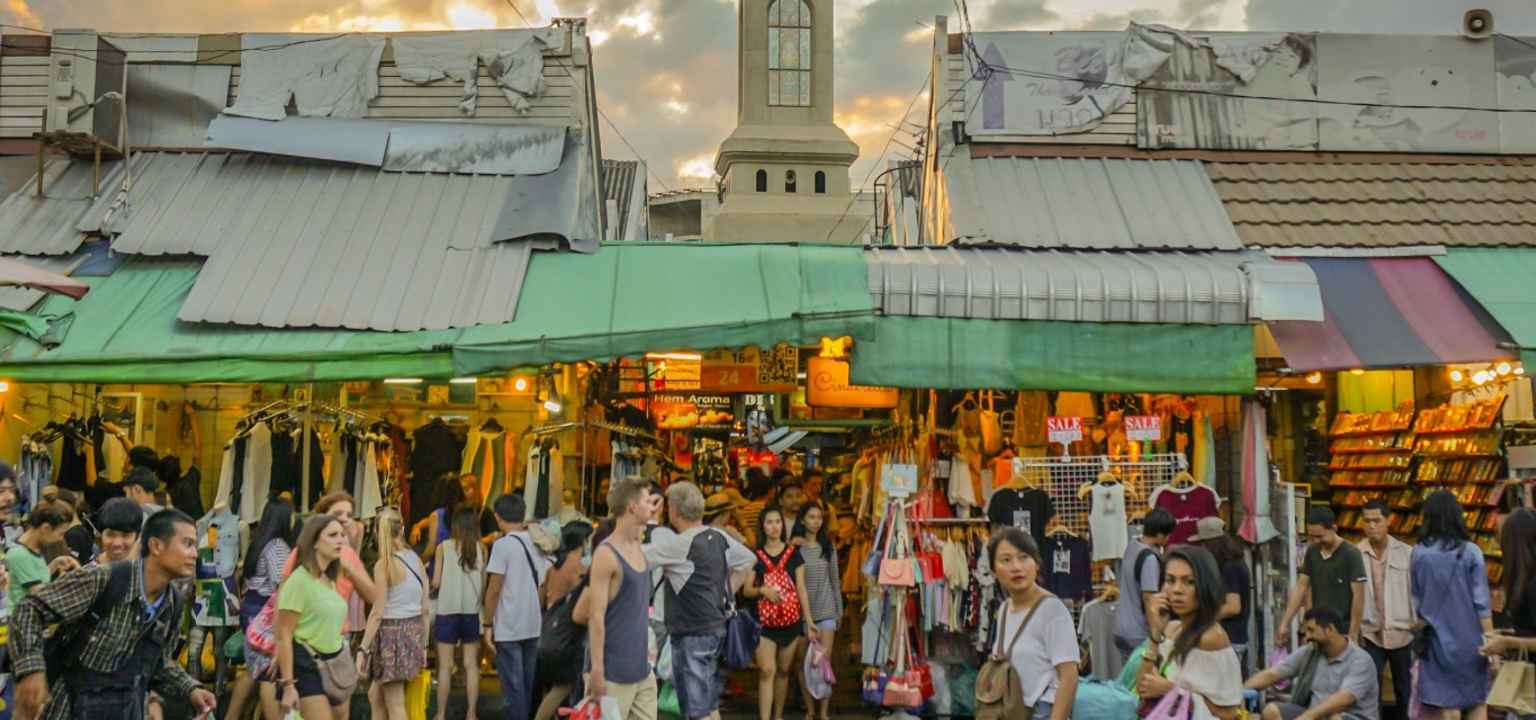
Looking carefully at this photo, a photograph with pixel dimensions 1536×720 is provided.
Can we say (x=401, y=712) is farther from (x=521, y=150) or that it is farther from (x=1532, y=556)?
(x=1532, y=556)

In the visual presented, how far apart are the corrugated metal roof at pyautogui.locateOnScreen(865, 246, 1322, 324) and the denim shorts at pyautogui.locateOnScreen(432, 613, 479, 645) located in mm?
4469

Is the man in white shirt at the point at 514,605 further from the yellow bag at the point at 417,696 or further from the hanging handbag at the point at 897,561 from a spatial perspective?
the hanging handbag at the point at 897,561

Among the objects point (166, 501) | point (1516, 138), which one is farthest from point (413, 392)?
point (1516, 138)

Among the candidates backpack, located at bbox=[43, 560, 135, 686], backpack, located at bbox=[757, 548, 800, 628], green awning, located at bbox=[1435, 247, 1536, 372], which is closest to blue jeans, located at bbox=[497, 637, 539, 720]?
backpack, located at bbox=[757, 548, 800, 628]

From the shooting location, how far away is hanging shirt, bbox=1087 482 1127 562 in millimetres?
11727

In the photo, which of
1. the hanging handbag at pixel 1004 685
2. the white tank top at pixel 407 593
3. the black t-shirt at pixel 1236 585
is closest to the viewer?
the hanging handbag at pixel 1004 685

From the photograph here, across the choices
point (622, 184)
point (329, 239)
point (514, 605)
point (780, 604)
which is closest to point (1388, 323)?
point (780, 604)

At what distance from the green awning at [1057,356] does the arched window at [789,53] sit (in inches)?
1800

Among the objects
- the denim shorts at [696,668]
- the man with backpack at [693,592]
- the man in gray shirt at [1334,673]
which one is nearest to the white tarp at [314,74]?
the man with backpack at [693,592]

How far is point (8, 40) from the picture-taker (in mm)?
15906

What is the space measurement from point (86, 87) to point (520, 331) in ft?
24.1

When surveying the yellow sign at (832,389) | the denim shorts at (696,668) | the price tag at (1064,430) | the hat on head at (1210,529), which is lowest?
Result: the denim shorts at (696,668)

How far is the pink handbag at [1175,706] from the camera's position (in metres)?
6.55

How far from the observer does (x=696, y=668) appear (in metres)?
9.92
